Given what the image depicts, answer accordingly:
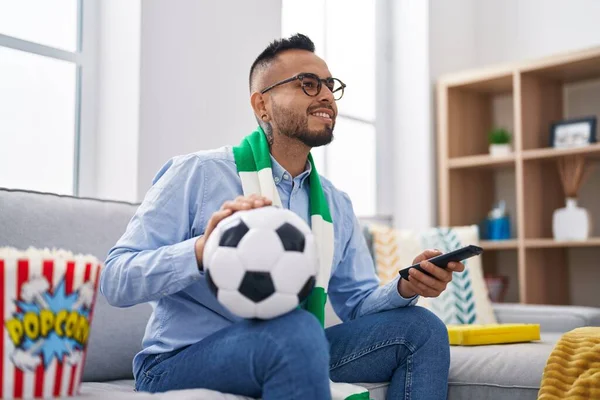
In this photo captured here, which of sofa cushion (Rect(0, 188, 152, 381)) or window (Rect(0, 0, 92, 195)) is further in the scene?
window (Rect(0, 0, 92, 195))

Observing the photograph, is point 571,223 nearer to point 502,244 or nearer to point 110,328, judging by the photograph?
point 502,244

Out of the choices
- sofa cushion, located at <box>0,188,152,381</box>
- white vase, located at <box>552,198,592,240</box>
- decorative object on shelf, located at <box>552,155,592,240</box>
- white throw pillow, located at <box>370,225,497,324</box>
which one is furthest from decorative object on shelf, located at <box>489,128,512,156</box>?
sofa cushion, located at <box>0,188,152,381</box>

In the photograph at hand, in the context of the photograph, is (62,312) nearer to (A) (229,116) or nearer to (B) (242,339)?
(B) (242,339)

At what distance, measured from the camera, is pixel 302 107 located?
1812 millimetres

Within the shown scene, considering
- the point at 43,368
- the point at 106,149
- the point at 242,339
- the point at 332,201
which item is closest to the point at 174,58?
the point at 106,149

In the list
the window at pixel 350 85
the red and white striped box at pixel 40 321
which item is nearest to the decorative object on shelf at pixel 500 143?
the window at pixel 350 85

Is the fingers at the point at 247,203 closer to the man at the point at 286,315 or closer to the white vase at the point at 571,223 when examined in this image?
the man at the point at 286,315

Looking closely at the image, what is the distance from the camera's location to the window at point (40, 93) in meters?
2.32

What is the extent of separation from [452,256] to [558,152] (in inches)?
78.7

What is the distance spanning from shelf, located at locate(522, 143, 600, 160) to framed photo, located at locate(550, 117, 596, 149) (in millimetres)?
60

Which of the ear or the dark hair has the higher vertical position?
the dark hair

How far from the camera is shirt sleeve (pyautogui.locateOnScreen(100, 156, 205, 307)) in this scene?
53.7 inches

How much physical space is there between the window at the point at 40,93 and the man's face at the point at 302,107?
3.13 feet

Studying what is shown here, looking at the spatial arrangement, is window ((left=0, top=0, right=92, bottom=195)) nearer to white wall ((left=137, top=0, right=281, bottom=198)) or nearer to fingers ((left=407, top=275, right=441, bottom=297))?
white wall ((left=137, top=0, right=281, bottom=198))
